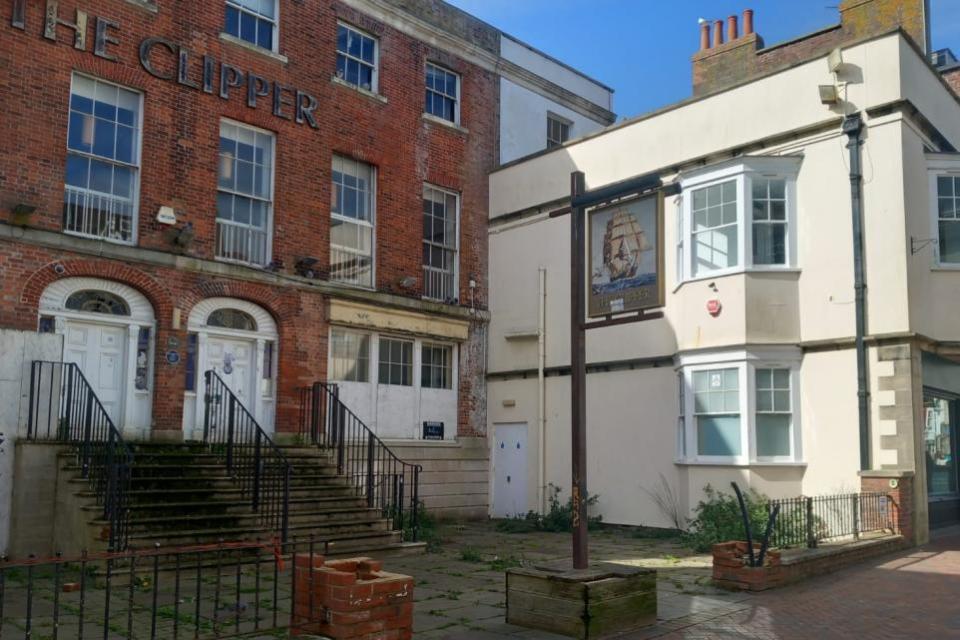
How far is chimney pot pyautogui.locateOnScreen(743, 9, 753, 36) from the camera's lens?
23.7 metres

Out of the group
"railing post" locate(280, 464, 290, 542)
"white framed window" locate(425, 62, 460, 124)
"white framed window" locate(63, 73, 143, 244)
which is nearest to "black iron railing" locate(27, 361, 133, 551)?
"railing post" locate(280, 464, 290, 542)

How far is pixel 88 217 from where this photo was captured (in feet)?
44.6

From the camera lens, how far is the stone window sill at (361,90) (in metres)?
17.3

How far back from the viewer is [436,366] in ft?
61.9

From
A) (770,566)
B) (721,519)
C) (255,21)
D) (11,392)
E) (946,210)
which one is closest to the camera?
(770,566)

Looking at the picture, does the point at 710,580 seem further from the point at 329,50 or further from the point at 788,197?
the point at 329,50

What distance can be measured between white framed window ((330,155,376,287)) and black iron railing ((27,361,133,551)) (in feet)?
17.7

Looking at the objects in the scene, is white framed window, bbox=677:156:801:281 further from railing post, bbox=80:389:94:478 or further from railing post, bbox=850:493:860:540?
railing post, bbox=80:389:94:478

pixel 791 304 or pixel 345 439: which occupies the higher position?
pixel 791 304

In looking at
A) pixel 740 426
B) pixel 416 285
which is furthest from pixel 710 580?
pixel 416 285

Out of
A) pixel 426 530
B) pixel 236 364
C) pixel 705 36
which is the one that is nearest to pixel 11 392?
pixel 236 364

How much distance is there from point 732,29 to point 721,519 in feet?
50.4

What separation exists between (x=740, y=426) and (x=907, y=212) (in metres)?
4.41

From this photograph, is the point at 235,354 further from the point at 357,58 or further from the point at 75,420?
the point at 357,58
